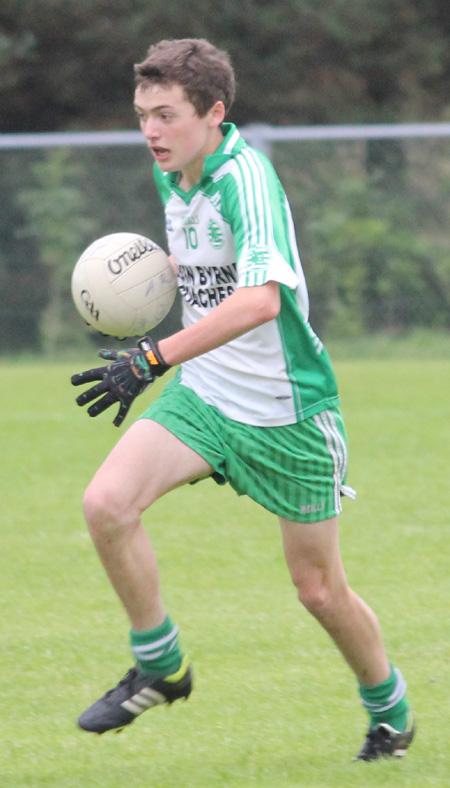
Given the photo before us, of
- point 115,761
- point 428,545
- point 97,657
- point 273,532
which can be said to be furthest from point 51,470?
point 115,761

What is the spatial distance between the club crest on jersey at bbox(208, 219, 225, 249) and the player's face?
193 millimetres

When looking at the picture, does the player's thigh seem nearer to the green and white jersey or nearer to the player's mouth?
the green and white jersey

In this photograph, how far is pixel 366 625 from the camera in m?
3.72

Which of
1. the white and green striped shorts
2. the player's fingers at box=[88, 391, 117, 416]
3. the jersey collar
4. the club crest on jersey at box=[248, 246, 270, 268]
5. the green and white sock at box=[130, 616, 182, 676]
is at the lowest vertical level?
the green and white sock at box=[130, 616, 182, 676]

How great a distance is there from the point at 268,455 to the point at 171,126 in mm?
1007

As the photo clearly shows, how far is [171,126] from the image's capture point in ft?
11.6

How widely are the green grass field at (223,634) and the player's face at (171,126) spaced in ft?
5.96

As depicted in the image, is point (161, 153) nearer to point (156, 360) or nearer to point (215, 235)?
point (215, 235)

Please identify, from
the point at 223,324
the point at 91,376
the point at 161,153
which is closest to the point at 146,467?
the point at 91,376

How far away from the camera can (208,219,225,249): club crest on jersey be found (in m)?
3.60

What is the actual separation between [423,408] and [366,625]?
7.02 metres

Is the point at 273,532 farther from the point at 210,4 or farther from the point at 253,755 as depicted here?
the point at 210,4

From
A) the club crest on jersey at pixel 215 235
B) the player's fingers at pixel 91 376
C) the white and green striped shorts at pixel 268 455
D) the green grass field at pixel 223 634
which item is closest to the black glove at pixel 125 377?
the player's fingers at pixel 91 376

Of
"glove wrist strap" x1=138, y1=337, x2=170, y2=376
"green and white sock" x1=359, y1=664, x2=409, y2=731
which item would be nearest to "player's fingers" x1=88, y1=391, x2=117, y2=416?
"glove wrist strap" x1=138, y1=337, x2=170, y2=376
